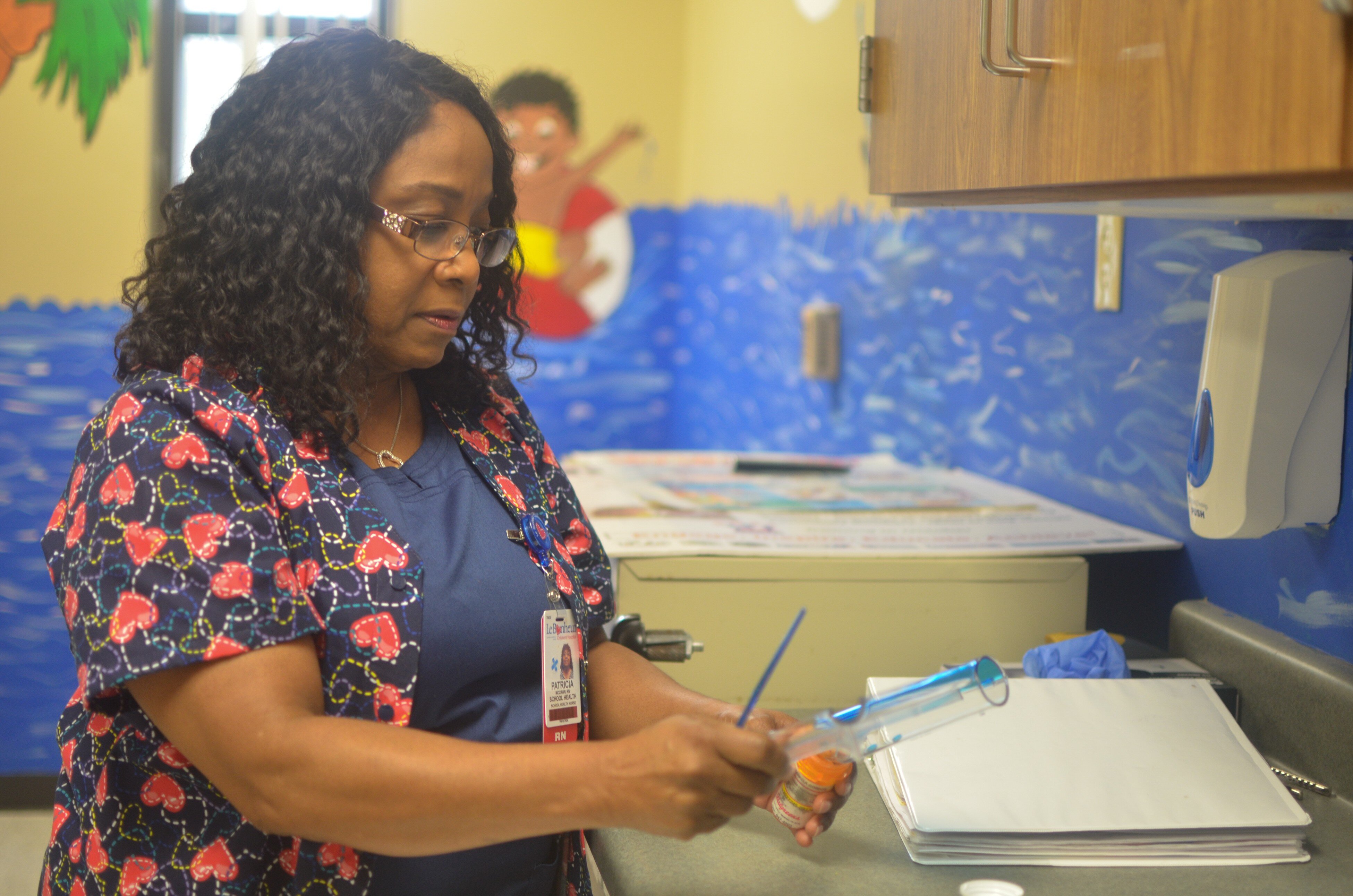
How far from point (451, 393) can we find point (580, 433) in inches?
123

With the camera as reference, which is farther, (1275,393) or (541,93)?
(541,93)

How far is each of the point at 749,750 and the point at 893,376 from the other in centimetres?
180

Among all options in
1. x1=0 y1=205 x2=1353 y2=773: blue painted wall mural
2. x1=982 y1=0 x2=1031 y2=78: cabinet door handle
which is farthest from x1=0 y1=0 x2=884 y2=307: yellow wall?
x1=982 y1=0 x2=1031 y2=78: cabinet door handle

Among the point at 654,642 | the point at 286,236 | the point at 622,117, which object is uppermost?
the point at 622,117

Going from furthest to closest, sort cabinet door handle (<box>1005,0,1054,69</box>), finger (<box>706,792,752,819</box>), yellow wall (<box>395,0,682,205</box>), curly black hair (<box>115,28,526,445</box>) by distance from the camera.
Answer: yellow wall (<box>395,0,682,205</box>) → curly black hair (<box>115,28,526,445</box>) → cabinet door handle (<box>1005,0,1054,69</box>) → finger (<box>706,792,752,819</box>)

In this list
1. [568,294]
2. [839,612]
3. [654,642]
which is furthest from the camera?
[568,294]

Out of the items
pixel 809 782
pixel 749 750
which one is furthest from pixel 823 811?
pixel 749 750

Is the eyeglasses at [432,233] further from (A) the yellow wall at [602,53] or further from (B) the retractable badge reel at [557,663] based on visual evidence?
(A) the yellow wall at [602,53]

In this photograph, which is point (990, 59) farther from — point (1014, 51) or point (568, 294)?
point (568, 294)

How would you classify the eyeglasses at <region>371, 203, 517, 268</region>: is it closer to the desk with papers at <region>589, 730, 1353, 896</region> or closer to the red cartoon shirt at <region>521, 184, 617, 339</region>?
the desk with papers at <region>589, 730, 1353, 896</region>

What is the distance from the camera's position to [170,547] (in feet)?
2.58

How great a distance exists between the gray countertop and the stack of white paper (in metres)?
0.01

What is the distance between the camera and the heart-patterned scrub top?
0.78 metres

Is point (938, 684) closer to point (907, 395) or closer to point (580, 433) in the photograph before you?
point (907, 395)
